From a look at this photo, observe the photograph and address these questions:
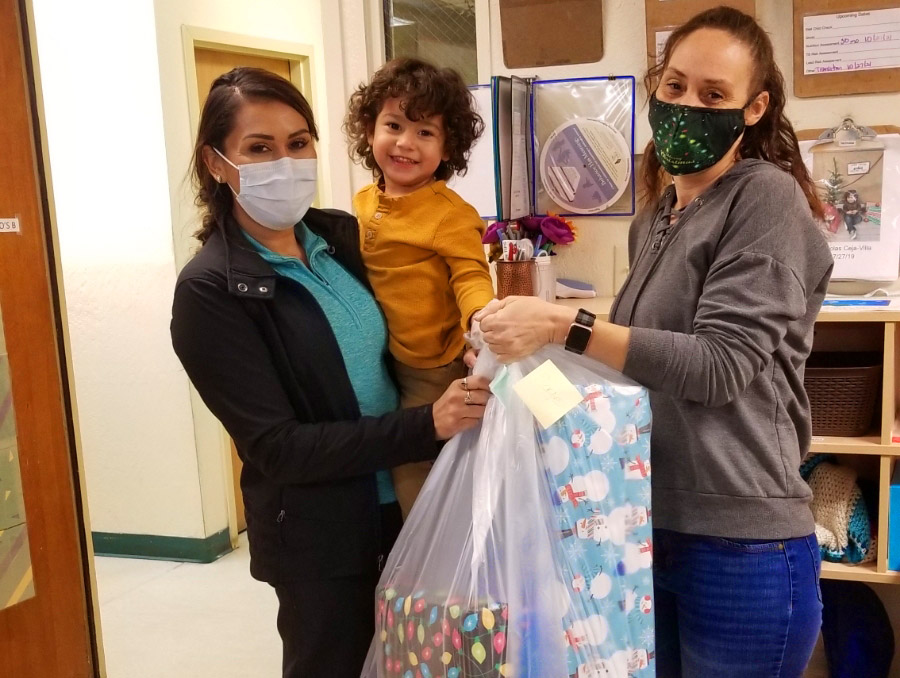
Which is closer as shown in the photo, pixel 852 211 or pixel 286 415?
pixel 286 415

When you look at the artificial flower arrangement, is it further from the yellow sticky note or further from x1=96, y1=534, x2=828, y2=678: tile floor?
x1=96, y1=534, x2=828, y2=678: tile floor

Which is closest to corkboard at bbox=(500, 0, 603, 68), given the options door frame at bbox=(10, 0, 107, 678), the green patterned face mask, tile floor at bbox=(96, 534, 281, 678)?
the green patterned face mask

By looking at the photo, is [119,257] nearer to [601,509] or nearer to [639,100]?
[639,100]

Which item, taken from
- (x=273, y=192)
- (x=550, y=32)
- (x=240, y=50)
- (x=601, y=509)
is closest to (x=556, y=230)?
(x=550, y=32)

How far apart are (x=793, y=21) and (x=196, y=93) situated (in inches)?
86.8

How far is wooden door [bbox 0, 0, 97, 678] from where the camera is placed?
6.51ft

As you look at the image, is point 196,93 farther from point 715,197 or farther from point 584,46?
point 715,197

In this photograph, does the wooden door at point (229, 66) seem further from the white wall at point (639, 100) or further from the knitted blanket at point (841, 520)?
the knitted blanket at point (841, 520)

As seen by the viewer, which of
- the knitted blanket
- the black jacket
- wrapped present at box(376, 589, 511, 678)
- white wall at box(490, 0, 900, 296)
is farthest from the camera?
white wall at box(490, 0, 900, 296)

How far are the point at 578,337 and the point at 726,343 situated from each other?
0.19 m

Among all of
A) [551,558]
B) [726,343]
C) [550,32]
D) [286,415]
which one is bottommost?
[551,558]

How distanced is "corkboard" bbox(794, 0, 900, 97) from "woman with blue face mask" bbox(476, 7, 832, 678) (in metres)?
0.83

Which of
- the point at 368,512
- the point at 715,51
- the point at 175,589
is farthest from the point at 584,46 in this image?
the point at 175,589

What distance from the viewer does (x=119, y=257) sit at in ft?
10.6
